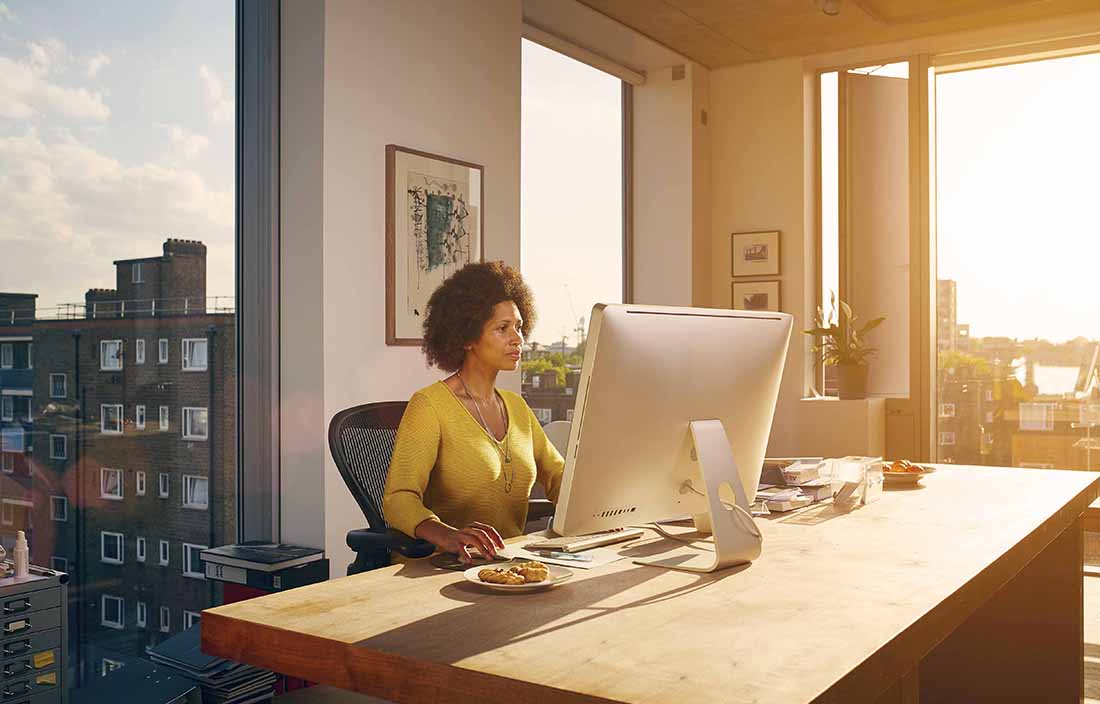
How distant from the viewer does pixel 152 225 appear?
3.42 meters

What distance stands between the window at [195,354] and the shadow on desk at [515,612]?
2.22 m

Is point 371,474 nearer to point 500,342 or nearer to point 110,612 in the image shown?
point 500,342

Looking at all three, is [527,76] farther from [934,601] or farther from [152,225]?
[934,601]

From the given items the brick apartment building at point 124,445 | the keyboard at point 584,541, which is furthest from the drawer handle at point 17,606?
the keyboard at point 584,541

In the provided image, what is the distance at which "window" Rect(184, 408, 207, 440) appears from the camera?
11.7 feet

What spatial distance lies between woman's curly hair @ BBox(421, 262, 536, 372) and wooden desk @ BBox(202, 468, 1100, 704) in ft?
2.73

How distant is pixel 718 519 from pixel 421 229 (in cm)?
271

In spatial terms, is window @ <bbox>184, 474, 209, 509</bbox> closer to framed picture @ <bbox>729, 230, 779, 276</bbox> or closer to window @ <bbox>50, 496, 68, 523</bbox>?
window @ <bbox>50, 496, 68, 523</bbox>

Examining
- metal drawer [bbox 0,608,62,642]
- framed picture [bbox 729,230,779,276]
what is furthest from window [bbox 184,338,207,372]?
framed picture [bbox 729,230,779,276]

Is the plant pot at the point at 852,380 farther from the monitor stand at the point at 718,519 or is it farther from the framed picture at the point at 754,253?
the monitor stand at the point at 718,519

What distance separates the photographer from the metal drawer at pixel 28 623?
101 inches

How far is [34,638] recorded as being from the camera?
8.70ft


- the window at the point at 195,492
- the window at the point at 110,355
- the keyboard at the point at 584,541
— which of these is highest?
the window at the point at 110,355

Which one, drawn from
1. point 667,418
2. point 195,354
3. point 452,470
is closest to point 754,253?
point 195,354
